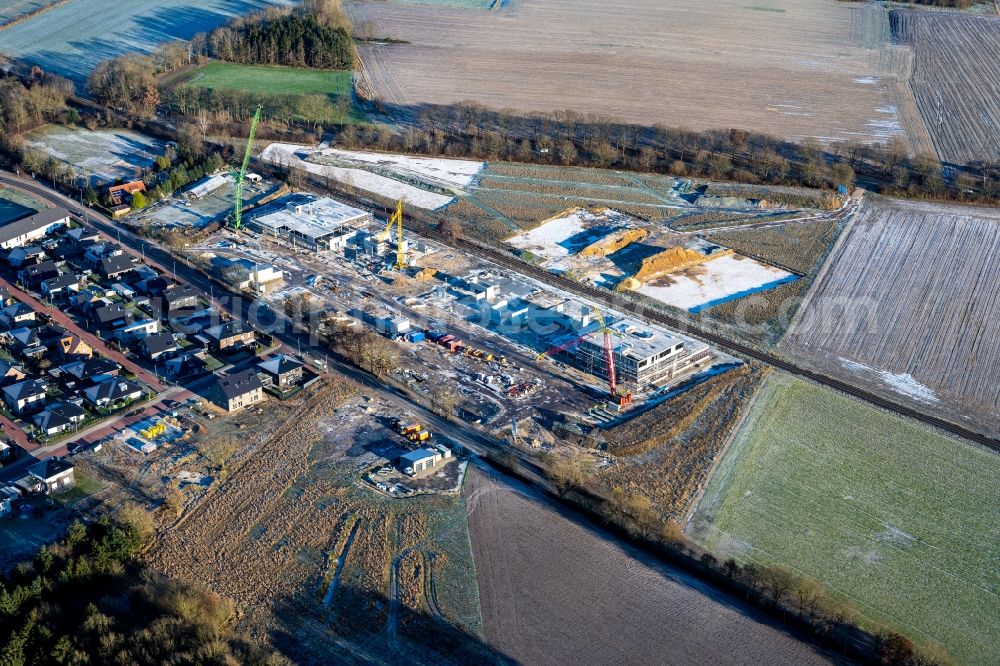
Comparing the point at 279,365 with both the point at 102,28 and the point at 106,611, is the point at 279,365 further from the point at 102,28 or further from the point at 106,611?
the point at 102,28

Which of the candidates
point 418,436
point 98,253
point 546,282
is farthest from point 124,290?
point 546,282

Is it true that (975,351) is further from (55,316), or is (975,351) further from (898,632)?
(55,316)

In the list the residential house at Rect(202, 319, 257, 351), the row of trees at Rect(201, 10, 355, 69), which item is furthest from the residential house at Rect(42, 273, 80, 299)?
the row of trees at Rect(201, 10, 355, 69)

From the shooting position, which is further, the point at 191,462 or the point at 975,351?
the point at 975,351

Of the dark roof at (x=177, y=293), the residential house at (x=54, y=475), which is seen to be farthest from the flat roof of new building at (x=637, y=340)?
the residential house at (x=54, y=475)

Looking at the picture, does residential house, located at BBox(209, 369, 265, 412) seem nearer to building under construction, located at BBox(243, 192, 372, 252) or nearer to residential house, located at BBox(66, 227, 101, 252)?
building under construction, located at BBox(243, 192, 372, 252)

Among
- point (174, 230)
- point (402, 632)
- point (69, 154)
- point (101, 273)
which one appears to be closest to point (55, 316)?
point (101, 273)
